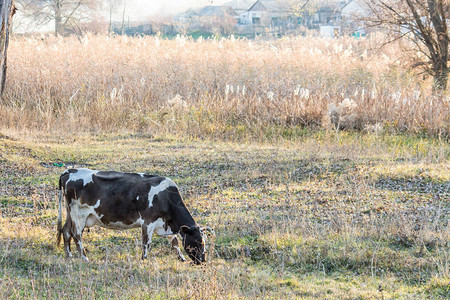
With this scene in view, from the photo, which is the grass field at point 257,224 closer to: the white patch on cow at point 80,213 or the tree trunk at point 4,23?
the white patch on cow at point 80,213

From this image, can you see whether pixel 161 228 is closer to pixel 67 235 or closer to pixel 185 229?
pixel 185 229

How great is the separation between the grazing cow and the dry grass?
771cm

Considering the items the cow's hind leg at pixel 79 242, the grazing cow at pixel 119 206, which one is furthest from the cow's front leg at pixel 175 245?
the cow's hind leg at pixel 79 242

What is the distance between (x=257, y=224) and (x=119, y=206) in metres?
1.93

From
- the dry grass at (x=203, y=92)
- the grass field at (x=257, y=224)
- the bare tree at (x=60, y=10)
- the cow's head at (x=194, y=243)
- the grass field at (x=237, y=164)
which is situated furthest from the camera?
the bare tree at (x=60, y=10)

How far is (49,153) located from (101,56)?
26.0 feet

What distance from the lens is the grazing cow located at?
534cm

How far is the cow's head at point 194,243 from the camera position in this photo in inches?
204

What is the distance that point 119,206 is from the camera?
5340mm

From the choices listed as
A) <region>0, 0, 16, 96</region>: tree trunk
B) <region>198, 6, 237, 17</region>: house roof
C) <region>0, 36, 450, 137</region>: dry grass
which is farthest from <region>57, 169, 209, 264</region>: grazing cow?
<region>198, 6, 237, 17</region>: house roof

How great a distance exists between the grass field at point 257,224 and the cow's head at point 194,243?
122 millimetres

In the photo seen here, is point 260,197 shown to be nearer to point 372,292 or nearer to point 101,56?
point 372,292

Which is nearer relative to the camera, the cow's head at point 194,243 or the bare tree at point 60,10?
the cow's head at point 194,243

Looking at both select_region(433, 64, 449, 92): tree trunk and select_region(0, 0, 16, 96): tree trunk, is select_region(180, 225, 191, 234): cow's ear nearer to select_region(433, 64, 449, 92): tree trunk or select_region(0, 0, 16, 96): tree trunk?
select_region(0, 0, 16, 96): tree trunk
